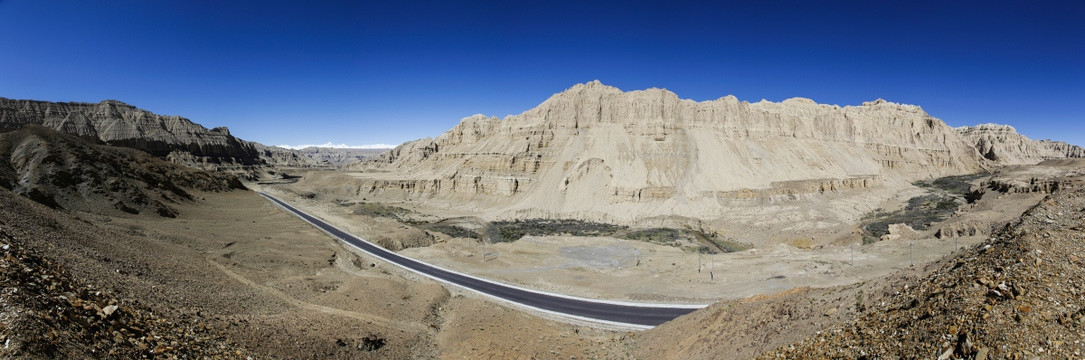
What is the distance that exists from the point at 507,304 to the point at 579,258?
13609 mm

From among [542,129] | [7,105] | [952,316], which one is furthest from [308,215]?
[7,105]

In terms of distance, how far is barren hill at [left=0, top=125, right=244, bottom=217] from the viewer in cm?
4035

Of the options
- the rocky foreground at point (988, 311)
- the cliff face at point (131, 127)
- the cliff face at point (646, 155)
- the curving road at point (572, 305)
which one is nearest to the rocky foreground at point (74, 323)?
the rocky foreground at point (988, 311)

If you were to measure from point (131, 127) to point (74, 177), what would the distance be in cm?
12232

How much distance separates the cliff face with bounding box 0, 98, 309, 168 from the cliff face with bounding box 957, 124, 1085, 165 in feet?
821

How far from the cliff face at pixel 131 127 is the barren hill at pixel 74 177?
265 ft

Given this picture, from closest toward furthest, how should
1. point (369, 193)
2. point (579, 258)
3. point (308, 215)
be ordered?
point (579, 258), point (308, 215), point (369, 193)

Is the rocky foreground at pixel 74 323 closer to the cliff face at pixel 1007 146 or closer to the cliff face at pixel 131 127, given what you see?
the cliff face at pixel 131 127

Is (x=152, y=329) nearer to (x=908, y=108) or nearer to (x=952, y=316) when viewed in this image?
(x=952, y=316)

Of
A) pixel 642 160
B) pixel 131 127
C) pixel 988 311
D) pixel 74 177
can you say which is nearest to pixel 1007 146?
pixel 642 160

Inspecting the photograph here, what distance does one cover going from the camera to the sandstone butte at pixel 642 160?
6656cm

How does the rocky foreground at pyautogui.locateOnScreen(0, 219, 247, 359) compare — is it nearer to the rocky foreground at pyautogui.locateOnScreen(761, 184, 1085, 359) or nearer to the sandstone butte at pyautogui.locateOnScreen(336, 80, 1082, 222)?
the rocky foreground at pyautogui.locateOnScreen(761, 184, 1085, 359)

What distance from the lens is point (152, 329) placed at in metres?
11.1

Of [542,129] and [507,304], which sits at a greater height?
[542,129]
